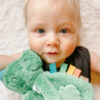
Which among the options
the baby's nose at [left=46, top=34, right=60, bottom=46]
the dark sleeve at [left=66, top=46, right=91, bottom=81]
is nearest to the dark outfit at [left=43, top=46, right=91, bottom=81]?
the dark sleeve at [left=66, top=46, right=91, bottom=81]

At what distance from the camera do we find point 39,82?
0.80 meters

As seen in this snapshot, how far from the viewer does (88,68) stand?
892mm

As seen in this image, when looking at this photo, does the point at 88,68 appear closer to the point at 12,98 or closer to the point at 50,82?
the point at 50,82

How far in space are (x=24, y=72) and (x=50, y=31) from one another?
6.4 inches

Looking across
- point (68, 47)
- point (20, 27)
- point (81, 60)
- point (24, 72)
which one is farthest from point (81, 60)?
point (20, 27)

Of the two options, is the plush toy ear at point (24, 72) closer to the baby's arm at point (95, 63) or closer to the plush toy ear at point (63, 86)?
the plush toy ear at point (63, 86)

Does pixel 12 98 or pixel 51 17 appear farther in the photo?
pixel 12 98

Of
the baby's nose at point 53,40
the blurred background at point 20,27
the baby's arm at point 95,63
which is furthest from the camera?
the blurred background at point 20,27

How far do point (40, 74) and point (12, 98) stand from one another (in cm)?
25

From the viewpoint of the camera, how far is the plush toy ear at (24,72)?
80cm

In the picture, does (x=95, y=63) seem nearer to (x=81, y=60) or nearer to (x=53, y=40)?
(x=81, y=60)

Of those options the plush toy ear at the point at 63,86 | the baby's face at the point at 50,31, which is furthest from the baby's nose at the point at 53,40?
the plush toy ear at the point at 63,86

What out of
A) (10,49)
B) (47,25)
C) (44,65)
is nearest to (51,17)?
(47,25)

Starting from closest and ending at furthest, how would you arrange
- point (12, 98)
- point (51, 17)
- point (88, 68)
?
point (51, 17) → point (88, 68) → point (12, 98)
